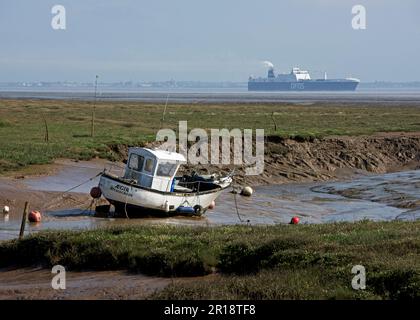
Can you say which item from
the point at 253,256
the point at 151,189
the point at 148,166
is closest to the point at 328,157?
the point at 148,166

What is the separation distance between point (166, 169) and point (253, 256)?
1267cm

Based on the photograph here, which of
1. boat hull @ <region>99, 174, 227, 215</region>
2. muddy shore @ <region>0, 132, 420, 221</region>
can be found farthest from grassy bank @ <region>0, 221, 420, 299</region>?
muddy shore @ <region>0, 132, 420, 221</region>

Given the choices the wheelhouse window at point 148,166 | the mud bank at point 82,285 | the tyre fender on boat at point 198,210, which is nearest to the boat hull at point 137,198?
the tyre fender on boat at point 198,210

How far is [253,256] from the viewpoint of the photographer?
17.0 m

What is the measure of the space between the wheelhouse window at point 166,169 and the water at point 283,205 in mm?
1616

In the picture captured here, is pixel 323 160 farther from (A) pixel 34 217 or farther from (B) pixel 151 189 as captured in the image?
(A) pixel 34 217

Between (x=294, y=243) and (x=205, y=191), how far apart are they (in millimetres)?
13747

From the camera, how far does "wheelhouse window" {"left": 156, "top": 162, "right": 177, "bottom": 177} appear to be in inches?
1147

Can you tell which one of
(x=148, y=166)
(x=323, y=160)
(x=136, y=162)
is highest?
(x=136, y=162)

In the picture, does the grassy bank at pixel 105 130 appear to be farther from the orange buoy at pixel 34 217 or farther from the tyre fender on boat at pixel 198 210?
the tyre fender on boat at pixel 198 210

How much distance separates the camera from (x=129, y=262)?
17.8 meters
